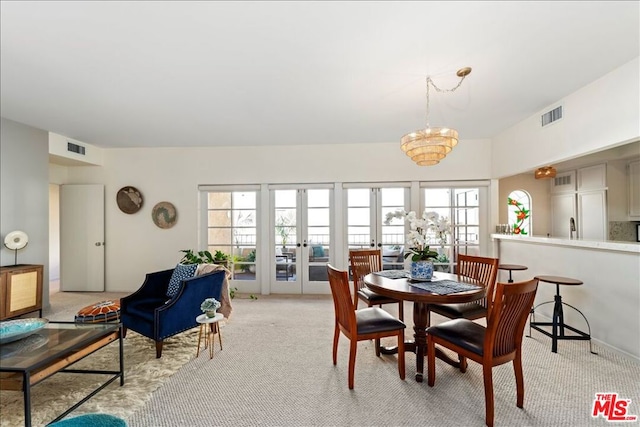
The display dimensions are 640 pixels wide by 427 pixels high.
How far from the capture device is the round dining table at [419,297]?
6.98ft

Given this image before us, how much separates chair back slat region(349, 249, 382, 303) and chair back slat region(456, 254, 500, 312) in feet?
3.16

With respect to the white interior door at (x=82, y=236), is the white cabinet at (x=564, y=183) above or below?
above

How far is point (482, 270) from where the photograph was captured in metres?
2.96

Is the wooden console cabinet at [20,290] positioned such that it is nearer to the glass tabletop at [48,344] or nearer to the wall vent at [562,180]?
the glass tabletop at [48,344]

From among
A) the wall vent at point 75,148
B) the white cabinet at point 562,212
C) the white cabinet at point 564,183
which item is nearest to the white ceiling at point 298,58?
the wall vent at point 75,148

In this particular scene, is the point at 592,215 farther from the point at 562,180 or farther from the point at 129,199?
the point at 129,199

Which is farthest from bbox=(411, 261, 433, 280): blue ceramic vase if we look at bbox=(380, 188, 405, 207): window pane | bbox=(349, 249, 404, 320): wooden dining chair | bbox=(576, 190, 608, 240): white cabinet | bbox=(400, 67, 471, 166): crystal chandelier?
bbox=(576, 190, 608, 240): white cabinet

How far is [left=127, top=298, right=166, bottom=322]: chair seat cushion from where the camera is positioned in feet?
8.69

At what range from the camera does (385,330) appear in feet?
7.45

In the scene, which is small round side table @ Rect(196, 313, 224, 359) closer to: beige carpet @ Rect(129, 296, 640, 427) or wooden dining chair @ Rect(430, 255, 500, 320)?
beige carpet @ Rect(129, 296, 640, 427)

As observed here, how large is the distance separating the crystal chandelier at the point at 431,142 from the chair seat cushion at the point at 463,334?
152 cm

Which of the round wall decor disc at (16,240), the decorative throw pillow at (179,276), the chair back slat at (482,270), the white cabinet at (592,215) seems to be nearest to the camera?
the chair back slat at (482,270)

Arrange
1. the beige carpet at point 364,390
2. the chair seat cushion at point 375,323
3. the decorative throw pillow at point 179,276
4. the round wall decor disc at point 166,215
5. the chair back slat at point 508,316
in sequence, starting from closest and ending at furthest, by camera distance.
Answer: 1. the chair back slat at point 508,316
2. the beige carpet at point 364,390
3. the chair seat cushion at point 375,323
4. the decorative throw pillow at point 179,276
5. the round wall decor disc at point 166,215

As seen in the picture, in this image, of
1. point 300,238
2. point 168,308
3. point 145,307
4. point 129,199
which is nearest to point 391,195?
point 300,238
